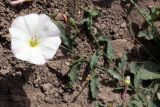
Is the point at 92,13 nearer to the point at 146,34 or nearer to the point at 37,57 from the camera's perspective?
the point at 146,34

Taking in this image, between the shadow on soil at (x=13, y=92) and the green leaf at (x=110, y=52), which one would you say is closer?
the shadow on soil at (x=13, y=92)

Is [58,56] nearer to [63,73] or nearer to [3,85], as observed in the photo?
[63,73]

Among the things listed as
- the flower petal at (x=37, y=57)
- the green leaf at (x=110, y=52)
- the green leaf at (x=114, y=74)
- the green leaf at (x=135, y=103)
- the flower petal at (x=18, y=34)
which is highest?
the flower petal at (x=18, y=34)

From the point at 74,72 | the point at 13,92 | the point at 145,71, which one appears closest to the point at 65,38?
the point at 74,72

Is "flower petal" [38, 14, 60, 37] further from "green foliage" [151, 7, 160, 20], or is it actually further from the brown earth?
"green foliage" [151, 7, 160, 20]

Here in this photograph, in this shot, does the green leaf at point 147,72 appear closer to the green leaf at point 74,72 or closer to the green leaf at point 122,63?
the green leaf at point 122,63

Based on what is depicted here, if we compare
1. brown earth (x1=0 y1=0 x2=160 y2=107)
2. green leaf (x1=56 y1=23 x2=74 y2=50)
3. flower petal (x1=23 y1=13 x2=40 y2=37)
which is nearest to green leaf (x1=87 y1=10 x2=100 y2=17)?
brown earth (x1=0 y1=0 x2=160 y2=107)

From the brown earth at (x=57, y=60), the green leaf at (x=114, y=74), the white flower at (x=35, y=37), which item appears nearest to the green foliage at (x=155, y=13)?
the brown earth at (x=57, y=60)
